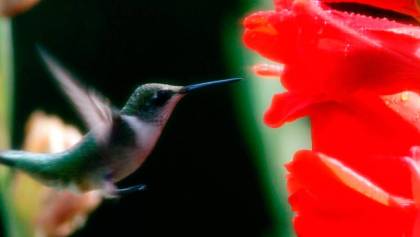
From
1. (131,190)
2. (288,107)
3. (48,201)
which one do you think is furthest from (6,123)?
(288,107)

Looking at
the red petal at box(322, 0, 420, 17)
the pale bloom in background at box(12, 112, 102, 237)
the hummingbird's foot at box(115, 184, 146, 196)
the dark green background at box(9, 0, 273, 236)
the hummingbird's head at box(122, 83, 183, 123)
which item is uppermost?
the red petal at box(322, 0, 420, 17)

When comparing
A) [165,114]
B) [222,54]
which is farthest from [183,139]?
[165,114]

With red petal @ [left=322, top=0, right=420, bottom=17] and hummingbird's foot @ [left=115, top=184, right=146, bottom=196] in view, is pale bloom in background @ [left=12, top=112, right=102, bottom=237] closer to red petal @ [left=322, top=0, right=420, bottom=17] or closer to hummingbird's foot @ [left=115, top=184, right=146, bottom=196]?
hummingbird's foot @ [left=115, top=184, right=146, bottom=196]

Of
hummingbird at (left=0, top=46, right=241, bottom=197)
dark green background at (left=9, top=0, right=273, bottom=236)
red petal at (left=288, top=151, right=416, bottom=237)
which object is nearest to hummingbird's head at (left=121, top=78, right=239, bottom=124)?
hummingbird at (left=0, top=46, right=241, bottom=197)

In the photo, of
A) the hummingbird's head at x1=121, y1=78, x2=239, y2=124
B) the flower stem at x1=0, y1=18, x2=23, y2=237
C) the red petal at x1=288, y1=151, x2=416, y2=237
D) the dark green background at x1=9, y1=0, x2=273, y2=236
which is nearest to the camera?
the red petal at x1=288, y1=151, x2=416, y2=237

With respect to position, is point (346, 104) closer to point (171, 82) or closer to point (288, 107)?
point (288, 107)

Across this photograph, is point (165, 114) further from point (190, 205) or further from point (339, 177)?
point (190, 205)

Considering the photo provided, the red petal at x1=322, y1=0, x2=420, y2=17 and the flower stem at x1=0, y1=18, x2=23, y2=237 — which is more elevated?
the red petal at x1=322, y1=0, x2=420, y2=17
